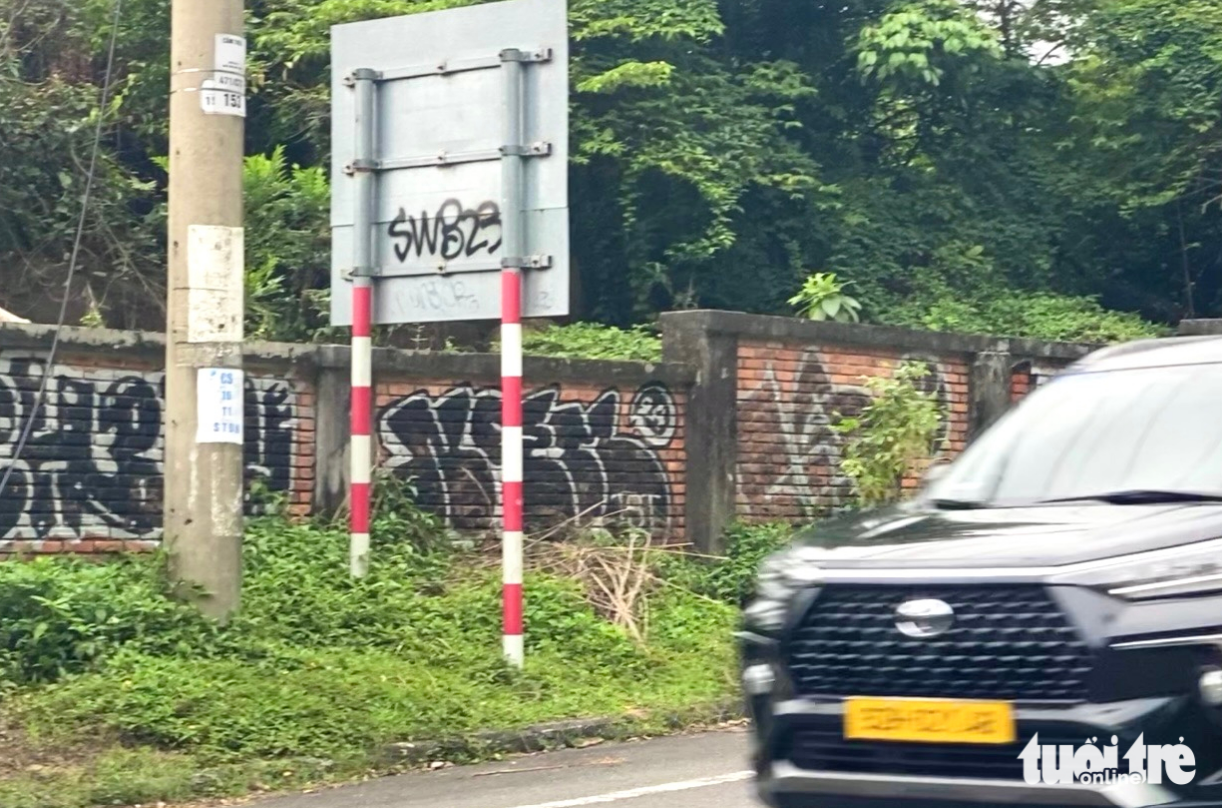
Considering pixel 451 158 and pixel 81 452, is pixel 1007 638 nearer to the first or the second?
pixel 451 158

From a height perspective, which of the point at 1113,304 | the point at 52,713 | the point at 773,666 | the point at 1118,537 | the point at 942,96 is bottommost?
the point at 52,713

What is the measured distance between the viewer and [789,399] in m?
15.2

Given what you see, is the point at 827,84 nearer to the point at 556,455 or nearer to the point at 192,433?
the point at 556,455

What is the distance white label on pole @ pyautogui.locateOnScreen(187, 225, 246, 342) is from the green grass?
150 centimetres

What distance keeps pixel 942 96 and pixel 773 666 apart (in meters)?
21.4

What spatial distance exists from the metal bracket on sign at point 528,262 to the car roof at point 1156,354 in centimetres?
483

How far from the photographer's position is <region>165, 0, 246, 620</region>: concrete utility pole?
9977 mm

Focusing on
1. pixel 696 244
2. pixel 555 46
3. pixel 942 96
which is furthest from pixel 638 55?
pixel 555 46

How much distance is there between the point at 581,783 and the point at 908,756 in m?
3.80

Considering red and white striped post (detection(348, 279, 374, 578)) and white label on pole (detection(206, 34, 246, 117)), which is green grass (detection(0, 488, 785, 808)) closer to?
red and white striped post (detection(348, 279, 374, 578))

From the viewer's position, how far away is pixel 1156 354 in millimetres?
6316

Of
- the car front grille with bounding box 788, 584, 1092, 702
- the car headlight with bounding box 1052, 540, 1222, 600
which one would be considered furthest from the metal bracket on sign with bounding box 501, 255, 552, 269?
the car headlight with bounding box 1052, 540, 1222, 600

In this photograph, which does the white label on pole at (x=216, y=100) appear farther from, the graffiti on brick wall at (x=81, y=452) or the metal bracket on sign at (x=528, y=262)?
the graffiti on brick wall at (x=81, y=452)

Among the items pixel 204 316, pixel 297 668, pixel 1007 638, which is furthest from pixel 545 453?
pixel 1007 638
